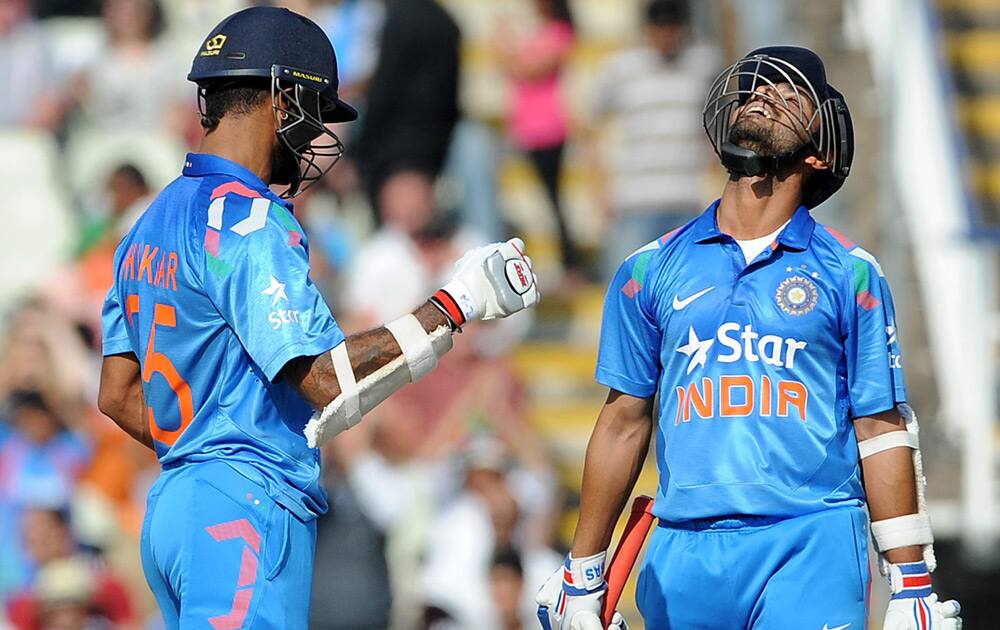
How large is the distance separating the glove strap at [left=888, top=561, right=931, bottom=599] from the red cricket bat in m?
0.69

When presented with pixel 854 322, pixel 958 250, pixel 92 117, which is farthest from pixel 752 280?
pixel 92 117

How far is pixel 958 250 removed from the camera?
8820mm

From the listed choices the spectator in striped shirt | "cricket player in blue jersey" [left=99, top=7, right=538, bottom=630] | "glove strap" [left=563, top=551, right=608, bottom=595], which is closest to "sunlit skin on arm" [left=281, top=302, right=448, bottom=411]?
"cricket player in blue jersey" [left=99, top=7, right=538, bottom=630]

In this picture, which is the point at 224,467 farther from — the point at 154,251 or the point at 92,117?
the point at 92,117

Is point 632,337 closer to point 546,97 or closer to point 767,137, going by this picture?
point 767,137

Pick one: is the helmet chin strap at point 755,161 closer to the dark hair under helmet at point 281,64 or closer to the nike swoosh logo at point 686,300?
the nike swoosh logo at point 686,300

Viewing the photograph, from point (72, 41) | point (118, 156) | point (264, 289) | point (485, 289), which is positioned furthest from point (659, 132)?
point (264, 289)

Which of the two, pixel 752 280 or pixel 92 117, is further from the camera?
pixel 92 117

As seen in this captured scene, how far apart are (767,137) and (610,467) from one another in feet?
3.26

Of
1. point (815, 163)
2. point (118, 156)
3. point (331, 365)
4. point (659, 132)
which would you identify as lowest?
point (331, 365)

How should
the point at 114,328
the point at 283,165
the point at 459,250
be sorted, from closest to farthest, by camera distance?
the point at 283,165 → the point at 114,328 → the point at 459,250

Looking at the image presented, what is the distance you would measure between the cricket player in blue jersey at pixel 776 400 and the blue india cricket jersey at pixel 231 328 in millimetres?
946

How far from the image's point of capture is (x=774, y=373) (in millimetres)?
4359

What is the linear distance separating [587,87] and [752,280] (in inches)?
285
